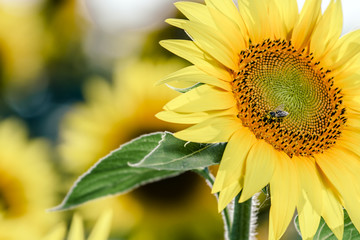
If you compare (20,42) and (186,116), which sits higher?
(186,116)

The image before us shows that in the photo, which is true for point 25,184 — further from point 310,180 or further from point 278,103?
point 310,180

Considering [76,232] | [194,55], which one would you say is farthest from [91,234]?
[194,55]

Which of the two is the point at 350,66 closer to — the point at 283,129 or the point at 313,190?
the point at 283,129

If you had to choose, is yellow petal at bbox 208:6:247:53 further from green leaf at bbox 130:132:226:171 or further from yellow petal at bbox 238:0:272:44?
green leaf at bbox 130:132:226:171

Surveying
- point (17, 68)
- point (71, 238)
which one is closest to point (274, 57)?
point (71, 238)

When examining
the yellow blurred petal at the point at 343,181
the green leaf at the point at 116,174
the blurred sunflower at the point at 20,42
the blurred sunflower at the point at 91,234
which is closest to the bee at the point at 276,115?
the yellow blurred petal at the point at 343,181

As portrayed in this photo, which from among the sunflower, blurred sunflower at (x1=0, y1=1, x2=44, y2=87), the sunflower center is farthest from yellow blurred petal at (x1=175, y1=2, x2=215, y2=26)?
blurred sunflower at (x1=0, y1=1, x2=44, y2=87)
